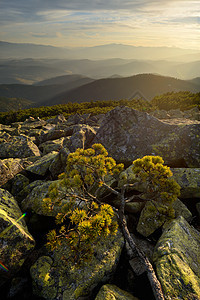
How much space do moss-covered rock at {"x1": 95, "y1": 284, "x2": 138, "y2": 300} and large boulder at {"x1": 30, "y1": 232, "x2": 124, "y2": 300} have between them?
375mm

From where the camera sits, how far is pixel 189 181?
8219 mm

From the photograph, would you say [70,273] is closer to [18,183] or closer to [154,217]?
[154,217]

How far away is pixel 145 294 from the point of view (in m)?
5.53

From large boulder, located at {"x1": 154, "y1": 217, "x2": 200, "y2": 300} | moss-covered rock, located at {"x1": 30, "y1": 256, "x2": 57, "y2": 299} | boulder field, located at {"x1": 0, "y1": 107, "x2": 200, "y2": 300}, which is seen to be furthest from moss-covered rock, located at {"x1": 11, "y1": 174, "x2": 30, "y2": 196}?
large boulder, located at {"x1": 154, "y1": 217, "x2": 200, "y2": 300}

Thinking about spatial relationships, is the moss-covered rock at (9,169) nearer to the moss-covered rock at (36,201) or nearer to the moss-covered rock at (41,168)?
the moss-covered rock at (41,168)

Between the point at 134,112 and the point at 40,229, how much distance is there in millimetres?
8972

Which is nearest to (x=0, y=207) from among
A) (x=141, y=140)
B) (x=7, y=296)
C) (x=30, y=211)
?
(x=30, y=211)

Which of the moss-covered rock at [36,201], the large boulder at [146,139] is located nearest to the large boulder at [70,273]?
the moss-covered rock at [36,201]

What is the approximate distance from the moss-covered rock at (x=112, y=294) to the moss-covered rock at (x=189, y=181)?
4819mm

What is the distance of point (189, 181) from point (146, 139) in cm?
375

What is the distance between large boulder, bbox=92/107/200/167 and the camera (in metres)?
9.95

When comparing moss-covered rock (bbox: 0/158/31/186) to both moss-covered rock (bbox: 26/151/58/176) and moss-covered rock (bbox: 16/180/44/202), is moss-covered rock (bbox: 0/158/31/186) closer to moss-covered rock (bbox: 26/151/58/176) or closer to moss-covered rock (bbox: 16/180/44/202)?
moss-covered rock (bbox: 26/151/58/176)

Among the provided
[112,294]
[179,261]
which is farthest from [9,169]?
[179,261]

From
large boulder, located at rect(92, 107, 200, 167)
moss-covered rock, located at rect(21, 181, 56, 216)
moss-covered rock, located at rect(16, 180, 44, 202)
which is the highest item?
large boulder, located at rect(92, 107, 200, 167)
